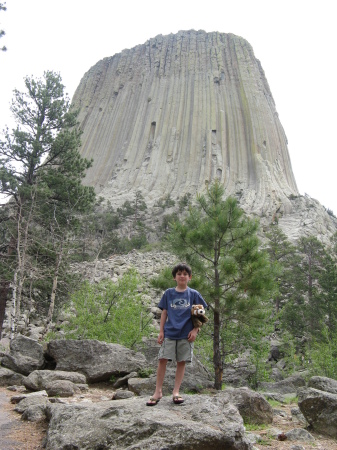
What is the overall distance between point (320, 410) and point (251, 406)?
0.91 meters

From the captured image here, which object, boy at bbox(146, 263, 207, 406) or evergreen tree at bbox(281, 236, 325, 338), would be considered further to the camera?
evergreen tree at bbox(281, 236, 325, 338)

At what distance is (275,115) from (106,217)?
38111mm

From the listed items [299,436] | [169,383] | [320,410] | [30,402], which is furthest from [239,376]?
[30,402]

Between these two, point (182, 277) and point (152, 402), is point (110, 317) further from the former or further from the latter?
point (152, 402)

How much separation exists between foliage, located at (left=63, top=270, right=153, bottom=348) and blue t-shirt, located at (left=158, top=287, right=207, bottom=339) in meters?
5.96

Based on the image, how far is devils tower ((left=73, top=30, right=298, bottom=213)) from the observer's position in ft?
170

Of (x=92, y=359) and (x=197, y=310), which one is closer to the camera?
(x=197, y=310)

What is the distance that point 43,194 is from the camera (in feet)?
48.0

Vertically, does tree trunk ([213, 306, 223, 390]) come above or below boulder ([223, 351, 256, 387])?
above

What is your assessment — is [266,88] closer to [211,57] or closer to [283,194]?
[211,57]

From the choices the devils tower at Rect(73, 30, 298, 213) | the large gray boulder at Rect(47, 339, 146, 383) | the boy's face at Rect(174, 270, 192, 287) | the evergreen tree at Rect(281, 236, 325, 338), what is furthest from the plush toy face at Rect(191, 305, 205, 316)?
the devils tower at Rect(73, 30, 298, 213)

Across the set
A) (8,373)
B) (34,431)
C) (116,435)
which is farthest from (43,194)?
(116,435)

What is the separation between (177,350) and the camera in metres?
4.04

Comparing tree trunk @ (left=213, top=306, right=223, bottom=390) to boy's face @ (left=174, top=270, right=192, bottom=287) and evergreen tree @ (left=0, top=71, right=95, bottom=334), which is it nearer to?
boy's face @ (left=174, top=270, right=192, bottom=287)
